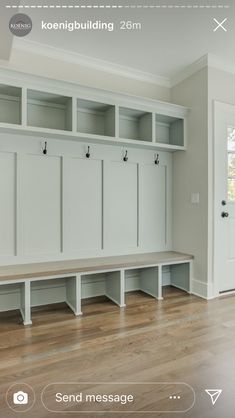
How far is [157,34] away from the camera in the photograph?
238 centimetres

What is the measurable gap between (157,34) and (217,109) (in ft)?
3.16

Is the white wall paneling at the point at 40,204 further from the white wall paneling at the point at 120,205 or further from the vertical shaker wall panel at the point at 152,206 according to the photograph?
the vertical shaker wall panel at the point at 152,206

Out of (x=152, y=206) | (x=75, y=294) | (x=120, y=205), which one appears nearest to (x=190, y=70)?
(x=152, y=206)

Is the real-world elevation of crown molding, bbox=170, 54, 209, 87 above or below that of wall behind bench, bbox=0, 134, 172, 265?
above

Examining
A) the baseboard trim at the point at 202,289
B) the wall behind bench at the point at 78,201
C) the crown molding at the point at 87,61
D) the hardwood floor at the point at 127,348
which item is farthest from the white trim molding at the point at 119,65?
Result: the hardwood floor at the point at 127,348

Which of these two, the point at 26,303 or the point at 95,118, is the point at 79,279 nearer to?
the point at 26,303

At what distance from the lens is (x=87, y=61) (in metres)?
2.83

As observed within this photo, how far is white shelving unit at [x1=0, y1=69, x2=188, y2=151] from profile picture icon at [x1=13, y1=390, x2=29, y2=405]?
6.20 ft

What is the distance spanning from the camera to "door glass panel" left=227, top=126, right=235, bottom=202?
2.95m

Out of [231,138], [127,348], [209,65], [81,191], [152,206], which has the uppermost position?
[209,65]

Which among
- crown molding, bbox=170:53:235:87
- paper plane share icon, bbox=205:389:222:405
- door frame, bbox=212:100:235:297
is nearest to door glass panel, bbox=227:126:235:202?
door frame, bbox=212:100:235:297

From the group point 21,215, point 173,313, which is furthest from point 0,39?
point 173,313

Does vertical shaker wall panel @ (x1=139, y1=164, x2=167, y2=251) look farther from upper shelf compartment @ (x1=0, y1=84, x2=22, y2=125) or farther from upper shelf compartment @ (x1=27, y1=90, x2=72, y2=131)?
upper shelf compartment @ (x1=0, y1=84, x2=22, y2=125)

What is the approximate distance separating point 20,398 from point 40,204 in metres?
1.64
